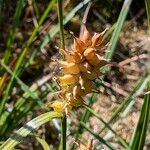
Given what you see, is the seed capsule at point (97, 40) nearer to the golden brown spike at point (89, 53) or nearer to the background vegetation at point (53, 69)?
the golden brown spike at point (89, 53)

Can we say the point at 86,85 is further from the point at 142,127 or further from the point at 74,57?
the point at 142,127

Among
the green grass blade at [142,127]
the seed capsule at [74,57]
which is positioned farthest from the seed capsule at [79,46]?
the green grass blade at [142,127]

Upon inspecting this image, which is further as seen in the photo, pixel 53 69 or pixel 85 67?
pixel 53 69

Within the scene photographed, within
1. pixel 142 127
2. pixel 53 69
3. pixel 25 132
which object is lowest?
pixel 142 127

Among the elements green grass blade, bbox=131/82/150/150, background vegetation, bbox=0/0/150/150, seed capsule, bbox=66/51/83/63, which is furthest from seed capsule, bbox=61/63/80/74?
background vegetation, bbox=0/0/150/150

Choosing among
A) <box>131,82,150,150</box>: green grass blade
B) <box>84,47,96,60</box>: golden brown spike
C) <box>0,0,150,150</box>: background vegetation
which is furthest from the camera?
<box>0,0,150,150</box>: background vegetation

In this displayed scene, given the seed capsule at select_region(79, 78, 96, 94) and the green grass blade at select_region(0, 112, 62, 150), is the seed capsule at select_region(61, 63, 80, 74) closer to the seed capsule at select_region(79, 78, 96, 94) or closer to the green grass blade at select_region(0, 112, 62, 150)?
the seed capsule at select_region(79, 78, 96, 94)

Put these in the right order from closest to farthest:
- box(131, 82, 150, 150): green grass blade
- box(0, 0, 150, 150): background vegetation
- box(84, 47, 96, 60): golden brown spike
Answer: box(84, 47, 96, 60): golden brown spike, box(131, 82, 150, 150): green grass blade, box(0, 0, 150, 150): background vegetation

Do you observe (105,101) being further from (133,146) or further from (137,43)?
(133,146)

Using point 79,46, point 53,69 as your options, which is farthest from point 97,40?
point 53,69
